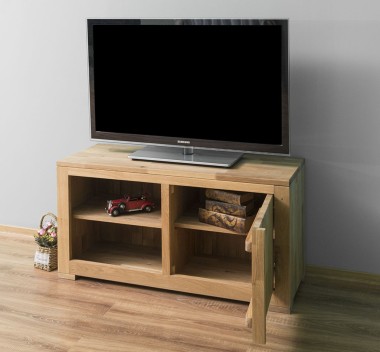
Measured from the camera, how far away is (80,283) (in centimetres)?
335

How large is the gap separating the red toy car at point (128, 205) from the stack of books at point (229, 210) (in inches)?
11.8

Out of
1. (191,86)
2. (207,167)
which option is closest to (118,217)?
(207,167)

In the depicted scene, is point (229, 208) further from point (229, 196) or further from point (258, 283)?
point (258, 283)

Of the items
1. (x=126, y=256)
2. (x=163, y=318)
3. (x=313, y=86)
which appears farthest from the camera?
(x=126, y=256)

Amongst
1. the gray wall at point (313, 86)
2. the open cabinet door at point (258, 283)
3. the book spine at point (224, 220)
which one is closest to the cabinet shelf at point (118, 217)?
the book spine at point (224, 220)

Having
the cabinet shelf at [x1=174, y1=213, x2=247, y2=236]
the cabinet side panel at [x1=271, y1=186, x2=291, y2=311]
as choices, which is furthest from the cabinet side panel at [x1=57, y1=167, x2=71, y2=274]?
the cabinet side panel at [x1=271, y1=186, x2=291, y2=311]

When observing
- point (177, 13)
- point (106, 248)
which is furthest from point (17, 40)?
point (106, 248)

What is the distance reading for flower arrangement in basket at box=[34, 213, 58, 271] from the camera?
3471 mm

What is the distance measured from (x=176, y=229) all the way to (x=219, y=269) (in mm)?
264

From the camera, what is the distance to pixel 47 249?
137 inches

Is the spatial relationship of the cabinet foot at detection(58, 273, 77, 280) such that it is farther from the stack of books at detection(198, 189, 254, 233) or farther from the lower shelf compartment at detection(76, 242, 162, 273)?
the stack of books at detection(198, 189, 254, 233)

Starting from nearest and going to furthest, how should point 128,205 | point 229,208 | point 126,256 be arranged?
point 229,208 → point 128,205 → point 126,256

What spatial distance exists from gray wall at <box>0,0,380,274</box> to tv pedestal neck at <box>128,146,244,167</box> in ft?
1.03

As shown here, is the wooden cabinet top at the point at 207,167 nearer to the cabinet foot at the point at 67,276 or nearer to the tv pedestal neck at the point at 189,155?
the tv pedestal neck at the point at 189,155
